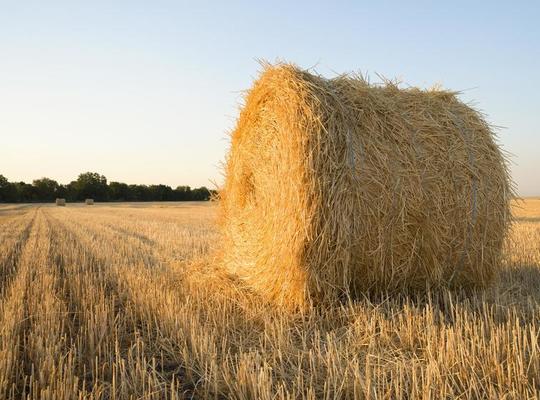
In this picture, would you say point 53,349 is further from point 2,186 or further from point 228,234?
point 2,186

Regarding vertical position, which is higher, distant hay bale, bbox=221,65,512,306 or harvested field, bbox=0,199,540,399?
distant hay bale, bbox=221,65,512,306

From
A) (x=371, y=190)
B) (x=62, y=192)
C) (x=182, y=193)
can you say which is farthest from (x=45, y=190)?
(x=371, y=190)

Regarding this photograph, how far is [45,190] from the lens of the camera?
7594cm

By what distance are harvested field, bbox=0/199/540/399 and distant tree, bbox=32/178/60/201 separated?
76.1m

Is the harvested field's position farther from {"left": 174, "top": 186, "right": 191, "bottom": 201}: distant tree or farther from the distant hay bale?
{"left": 174, "top": 186, "right": 191, "bottom": 201}: distant tree

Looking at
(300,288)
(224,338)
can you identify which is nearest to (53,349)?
(224,338)

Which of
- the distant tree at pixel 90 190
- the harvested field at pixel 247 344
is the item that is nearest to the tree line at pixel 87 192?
the distant tree at pixel 90 190

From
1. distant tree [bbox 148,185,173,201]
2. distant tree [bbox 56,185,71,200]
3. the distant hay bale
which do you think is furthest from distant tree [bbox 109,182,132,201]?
the distant hay bale

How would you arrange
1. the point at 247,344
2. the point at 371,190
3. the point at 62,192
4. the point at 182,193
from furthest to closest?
the point at 62,192
the point at 182,193
the point at 371,190
the point at 247,344

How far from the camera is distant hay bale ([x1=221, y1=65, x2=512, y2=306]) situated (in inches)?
161

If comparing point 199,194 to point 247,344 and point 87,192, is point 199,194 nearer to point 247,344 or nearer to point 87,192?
point 87,192

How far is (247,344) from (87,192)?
7816cm

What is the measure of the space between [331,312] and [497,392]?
5.63ft

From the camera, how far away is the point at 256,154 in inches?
206
